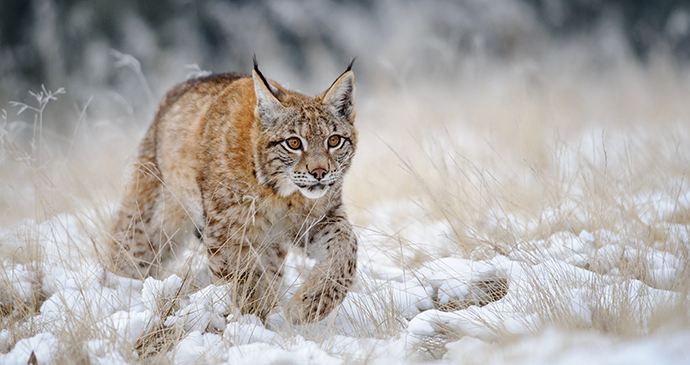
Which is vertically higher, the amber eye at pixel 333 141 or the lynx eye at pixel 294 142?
the amber eye at pixel 333 141

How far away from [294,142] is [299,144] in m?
0.04

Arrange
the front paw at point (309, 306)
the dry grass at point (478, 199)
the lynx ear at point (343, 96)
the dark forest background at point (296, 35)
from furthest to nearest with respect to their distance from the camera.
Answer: the dark forest background at point (296, 35)
the lynx ear at point (343, 96)
the front paw at point (309, 306)
the dry grass at point (478, 199)

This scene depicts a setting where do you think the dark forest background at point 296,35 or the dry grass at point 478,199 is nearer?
the dry grass at point 478,199

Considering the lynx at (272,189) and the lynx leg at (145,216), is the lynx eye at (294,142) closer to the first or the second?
the lynx at (272,189)

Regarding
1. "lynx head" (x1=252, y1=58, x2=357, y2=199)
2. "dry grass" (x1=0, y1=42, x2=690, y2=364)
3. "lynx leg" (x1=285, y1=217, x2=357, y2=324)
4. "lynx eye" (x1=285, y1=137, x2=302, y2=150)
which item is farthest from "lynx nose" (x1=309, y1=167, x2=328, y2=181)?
"dry grass" (x1=0, y1=42, x2=690, y2=364)

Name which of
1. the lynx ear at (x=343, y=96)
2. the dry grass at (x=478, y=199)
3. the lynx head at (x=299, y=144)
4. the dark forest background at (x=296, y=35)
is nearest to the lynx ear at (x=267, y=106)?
the lynx head at (x=299, y=144)

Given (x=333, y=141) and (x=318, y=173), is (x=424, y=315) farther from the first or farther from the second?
(x=333, y=141)

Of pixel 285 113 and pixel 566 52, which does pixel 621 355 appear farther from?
pixel 566 52

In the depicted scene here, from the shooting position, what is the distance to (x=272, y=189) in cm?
317

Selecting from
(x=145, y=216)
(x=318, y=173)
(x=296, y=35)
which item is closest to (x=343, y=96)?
(x=318, y=173)

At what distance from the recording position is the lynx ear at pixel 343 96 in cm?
328

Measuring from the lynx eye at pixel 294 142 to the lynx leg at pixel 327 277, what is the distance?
517mm

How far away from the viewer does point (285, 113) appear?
10.6 ft

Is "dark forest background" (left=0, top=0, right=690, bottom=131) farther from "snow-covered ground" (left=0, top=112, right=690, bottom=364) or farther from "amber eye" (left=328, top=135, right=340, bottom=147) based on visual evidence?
"snow-covered ground" (left=0, top=112, right=690, bottom=364)
